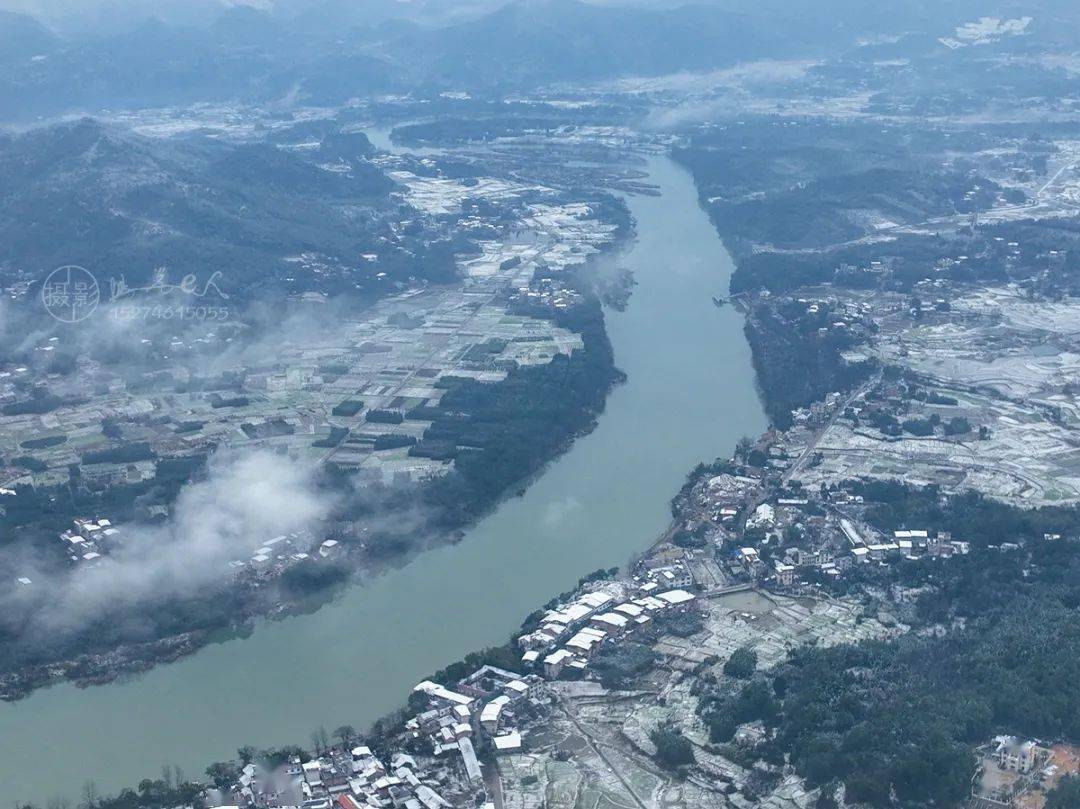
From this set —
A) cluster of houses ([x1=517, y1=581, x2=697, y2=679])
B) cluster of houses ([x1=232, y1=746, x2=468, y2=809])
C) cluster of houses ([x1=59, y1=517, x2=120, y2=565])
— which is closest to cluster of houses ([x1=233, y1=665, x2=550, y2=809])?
cluster of houses ([x1=232, y1=746, x2=468, y2=809])

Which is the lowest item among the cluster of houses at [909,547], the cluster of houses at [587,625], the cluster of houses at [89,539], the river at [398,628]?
the river at [398,628]

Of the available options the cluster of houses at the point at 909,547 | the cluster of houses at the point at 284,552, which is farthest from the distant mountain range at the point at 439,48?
the cluster of houses at the point at 909,547

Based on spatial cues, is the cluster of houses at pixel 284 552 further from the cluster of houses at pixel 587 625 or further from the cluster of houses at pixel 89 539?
the cluster of houses at pixel 587 625

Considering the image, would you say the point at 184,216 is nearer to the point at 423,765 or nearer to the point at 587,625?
the point at 587,625

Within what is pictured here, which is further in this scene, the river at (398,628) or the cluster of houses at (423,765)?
the river at (398,628)

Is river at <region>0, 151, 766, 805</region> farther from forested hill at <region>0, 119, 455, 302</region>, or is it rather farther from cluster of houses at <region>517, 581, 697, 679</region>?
forested hill at <region>0, 119, 455, 302</region>

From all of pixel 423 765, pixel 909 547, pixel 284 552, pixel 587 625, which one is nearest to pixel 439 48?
pixel 284 552

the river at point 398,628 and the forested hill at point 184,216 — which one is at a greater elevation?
the forested hill at point 184,216

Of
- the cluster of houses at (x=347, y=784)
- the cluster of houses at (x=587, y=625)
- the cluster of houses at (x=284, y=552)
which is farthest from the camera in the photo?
the cluster of houses at (x=284, y=552)
